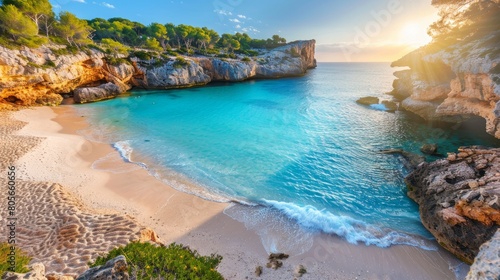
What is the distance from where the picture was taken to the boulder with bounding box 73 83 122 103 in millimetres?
35375

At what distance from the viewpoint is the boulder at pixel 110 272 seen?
345 cm

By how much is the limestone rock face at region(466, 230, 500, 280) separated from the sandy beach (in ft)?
14.5

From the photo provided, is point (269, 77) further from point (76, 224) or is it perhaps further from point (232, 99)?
point (76, 224)

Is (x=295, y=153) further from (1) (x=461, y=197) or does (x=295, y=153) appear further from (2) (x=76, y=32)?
(2) (x=76, y=32)

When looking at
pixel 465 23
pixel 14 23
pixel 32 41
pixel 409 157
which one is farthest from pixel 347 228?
pixel 14 23

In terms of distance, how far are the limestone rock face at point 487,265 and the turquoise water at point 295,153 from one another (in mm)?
5590

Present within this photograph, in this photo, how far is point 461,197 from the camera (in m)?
9.62

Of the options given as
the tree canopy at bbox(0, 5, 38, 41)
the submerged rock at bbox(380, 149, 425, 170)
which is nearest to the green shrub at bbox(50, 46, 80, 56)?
the tree canopy at bbox(0, 5, 38, 41)

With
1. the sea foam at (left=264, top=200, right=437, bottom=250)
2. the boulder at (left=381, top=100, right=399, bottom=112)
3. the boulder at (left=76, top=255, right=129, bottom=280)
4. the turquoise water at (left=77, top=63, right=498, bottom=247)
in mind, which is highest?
the boulder at (left=76, top=255, right=129, bottom=280)

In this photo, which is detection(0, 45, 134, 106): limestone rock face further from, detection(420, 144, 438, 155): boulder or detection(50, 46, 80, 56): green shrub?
detection(420, 144, 438, 155): boulder

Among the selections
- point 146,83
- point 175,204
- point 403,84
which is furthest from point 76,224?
point 403,84

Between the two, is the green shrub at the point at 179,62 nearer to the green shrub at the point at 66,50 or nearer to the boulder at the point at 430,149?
the green shrub at the point at 66,50

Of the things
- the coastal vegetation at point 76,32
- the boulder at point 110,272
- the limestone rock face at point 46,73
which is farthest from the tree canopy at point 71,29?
the boulder at point 110,272

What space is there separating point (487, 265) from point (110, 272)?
6958 mm
